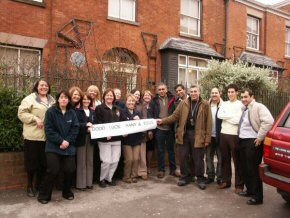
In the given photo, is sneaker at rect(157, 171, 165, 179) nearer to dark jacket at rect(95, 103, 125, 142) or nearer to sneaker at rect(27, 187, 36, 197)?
dark jacket at rect(95, 103, 125, 142)

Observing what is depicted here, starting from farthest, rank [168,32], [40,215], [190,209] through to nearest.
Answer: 1. [168,32]
2. [190,209]
3. [40,215]

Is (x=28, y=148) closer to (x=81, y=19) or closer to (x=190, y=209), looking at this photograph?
(x=190, y=209)

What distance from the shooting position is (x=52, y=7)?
1101 centimetres

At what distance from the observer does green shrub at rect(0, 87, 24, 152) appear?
5.46 meters

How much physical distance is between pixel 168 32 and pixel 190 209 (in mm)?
10838

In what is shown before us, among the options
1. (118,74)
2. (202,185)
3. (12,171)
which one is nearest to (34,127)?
(12,171)

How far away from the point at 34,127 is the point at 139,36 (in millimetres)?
9151

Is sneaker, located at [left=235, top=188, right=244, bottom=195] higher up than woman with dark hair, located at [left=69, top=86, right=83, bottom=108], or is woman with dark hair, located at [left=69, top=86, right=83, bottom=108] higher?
woman with dark hair, located at [left=69, top=86, right=83, bottom=108]

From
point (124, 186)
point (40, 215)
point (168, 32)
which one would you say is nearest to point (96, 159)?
point (124, 186)

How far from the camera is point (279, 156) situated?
13.7ft

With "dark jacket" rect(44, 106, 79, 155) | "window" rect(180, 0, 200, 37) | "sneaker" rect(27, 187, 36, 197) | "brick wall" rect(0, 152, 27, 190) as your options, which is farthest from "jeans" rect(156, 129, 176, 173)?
"window" rect(180, 0, 200, 37)

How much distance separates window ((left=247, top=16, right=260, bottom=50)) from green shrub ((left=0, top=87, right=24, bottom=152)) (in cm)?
1590

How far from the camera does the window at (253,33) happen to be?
18250mm

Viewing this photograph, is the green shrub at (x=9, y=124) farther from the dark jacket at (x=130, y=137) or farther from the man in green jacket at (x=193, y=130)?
the man in green jacket at (x=193, y=130)
